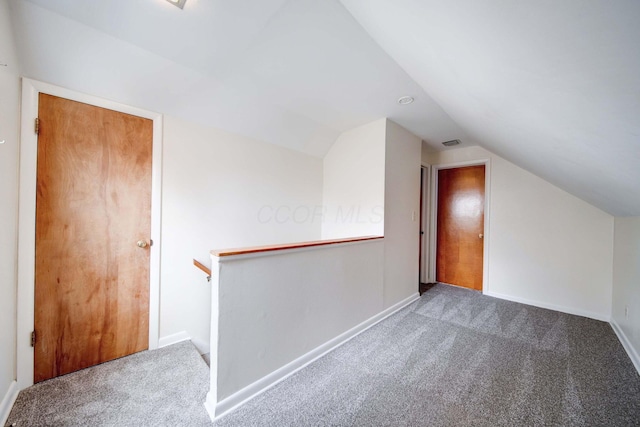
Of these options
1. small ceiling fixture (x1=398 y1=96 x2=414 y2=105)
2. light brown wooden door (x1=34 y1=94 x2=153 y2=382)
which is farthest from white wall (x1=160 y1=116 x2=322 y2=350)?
small ceiling fixture (x1=398 y1=96 x2=414 y2=105)

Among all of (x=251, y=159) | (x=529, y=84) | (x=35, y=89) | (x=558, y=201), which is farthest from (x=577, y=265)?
(x=35, y=89)

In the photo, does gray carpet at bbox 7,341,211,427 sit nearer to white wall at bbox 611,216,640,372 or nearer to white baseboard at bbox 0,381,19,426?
white baseboard at bbox 0,381,19,426

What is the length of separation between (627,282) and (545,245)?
0.86 metres

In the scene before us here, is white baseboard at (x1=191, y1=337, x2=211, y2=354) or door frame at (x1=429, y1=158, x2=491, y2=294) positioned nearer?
white baseboard at (x1=191, y1=337, x2=211, y2=354)

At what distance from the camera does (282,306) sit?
1.61 meters

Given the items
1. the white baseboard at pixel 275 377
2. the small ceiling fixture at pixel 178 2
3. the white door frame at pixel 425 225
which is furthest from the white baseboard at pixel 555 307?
the small ceiling fixture at pixel 178 2

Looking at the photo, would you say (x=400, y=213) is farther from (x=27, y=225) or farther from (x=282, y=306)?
(x=27, y=225)

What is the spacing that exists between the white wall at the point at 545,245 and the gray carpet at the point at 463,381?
0.44 meters

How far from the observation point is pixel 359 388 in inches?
60.4

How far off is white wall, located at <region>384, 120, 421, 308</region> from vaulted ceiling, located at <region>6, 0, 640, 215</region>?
567 mm

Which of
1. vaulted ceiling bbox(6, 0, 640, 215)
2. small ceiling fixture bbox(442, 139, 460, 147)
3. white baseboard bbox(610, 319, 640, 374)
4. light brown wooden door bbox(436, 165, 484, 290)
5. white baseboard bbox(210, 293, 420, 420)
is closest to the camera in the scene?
vaulted ceiling bbox(6, 0, 640, 215)

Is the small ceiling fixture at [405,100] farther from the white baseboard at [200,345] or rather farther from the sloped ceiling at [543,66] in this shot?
the white baseboard at [200,345]

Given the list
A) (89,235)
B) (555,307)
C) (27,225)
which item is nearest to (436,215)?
(555,307)

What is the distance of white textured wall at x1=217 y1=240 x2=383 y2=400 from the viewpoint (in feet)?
4.48
